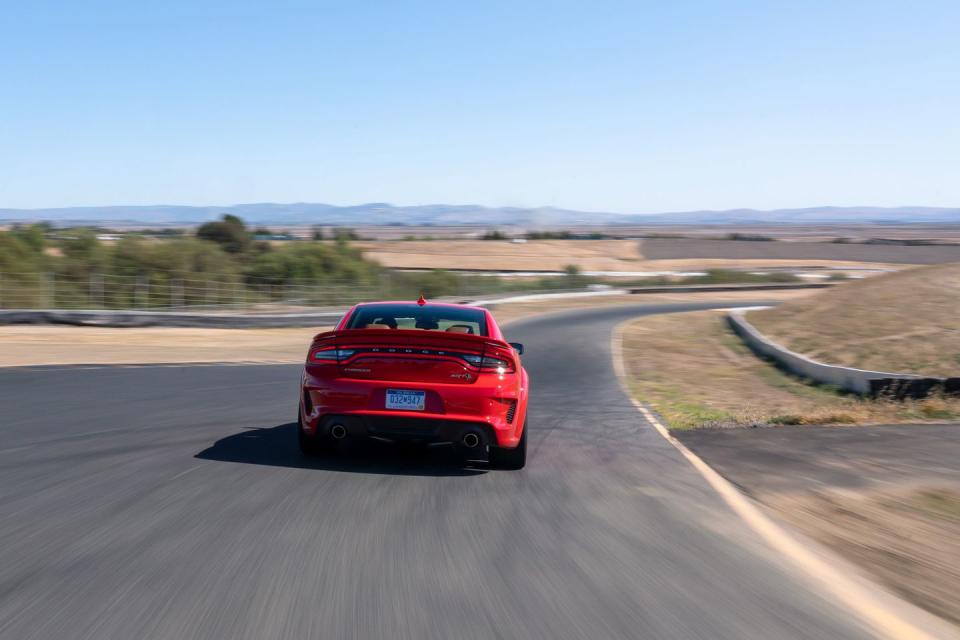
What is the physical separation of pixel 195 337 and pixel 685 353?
12.8 m

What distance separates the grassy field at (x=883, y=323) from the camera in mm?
21109

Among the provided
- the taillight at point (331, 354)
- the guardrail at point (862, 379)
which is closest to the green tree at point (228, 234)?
the guardrail at point (862, 379)

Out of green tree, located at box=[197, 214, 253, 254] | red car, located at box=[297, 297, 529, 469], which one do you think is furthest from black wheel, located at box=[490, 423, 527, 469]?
green tree, located at box=[197, 214, 253, 254]

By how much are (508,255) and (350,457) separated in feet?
301

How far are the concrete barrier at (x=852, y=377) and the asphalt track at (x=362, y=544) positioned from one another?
4.82 m

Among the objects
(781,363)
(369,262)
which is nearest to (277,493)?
(781,363)

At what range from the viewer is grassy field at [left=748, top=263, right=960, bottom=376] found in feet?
69.3

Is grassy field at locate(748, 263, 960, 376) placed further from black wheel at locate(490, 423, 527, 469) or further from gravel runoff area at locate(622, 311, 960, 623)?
black wheel at locate(490, 423, 527, 469)

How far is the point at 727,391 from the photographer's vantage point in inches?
698

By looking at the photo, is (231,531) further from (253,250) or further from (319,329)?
(253,250)

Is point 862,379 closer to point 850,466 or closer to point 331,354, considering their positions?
point 850,466

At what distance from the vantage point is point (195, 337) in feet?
88.2

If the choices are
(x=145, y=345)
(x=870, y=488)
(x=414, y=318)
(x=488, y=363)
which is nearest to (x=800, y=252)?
(x=145, y=345)

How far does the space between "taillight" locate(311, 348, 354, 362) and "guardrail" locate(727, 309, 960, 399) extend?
8.67 metres
